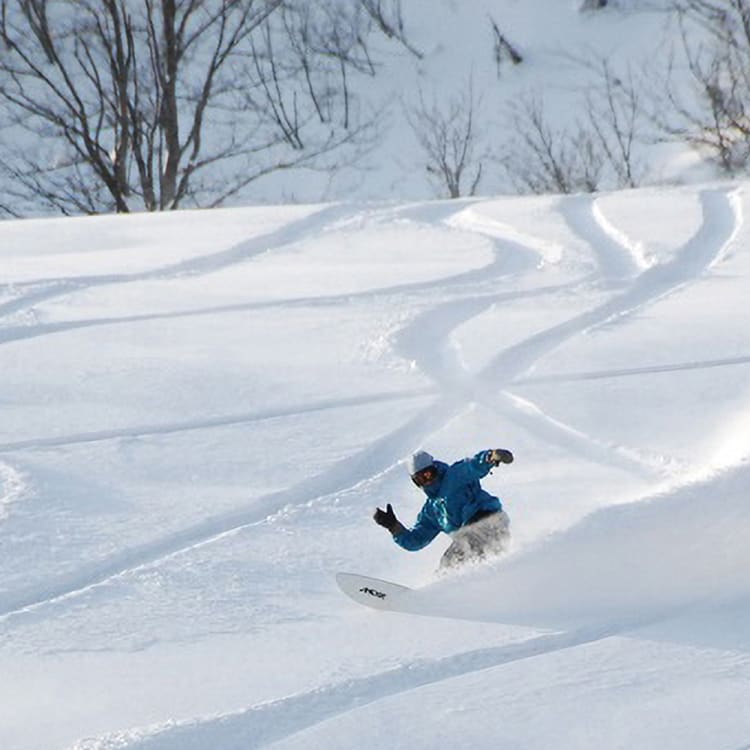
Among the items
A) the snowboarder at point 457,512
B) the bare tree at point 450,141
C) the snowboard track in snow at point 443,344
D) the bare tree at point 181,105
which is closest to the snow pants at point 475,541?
the snowboarder at point 457,512

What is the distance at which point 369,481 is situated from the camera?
27.5 feet

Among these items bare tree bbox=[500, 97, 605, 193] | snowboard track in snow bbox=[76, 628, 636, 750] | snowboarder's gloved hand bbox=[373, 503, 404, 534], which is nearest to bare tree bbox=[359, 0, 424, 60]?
bare tree bbox=[500, 97, 605, 193]

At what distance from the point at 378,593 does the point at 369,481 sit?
1.80 m

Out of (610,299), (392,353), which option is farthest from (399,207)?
(392,353)

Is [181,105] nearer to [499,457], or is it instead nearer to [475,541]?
[475,541]

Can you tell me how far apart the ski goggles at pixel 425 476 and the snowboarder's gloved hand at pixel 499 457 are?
0.31 meters

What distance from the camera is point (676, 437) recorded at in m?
8.69

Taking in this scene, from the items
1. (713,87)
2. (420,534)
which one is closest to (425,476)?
(420,534)

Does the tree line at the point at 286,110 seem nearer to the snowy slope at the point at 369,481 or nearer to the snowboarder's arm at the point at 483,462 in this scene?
the snowy slope at the point at 369,481

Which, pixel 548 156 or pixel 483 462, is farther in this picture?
pixel 548 156

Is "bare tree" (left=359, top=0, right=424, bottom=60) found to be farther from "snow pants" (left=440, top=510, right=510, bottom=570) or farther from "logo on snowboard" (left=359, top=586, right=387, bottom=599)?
"logo on snowboard" (left=359, top=586, right=387, bottom=599)

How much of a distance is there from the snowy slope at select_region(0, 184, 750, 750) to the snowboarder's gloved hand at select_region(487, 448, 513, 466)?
47 cm

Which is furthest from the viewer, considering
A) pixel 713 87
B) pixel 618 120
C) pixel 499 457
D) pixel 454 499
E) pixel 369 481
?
pixel 618 120

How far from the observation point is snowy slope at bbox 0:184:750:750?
5.71 m
